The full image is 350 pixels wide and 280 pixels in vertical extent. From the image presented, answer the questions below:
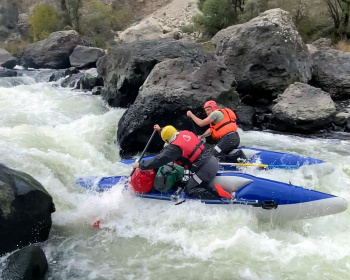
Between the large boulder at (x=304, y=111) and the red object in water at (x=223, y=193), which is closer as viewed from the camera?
the red object in water at (x=223, y=193)

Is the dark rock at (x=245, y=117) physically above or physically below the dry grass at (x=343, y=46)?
below

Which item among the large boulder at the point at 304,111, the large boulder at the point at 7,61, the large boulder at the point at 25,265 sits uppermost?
the large boulder at the point at 25,265

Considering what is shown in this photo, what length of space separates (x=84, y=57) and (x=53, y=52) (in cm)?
202

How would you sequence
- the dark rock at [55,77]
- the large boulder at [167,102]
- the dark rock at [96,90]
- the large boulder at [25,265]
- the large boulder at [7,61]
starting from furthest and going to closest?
1. the large boulder at [7,61]
2. the dark rock at [55,77]
3. the dark rock at [96,90]
4. the large boulder at [167,102]
5. the large boulder at [25,265]

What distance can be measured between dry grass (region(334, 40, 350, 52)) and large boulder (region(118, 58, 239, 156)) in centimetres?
782

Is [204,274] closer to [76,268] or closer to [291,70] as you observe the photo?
[76,268]

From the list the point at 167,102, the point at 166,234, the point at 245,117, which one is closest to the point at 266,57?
the point at 245,117

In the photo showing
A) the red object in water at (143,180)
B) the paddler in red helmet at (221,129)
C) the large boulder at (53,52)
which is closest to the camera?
the red object in water at (143,180)

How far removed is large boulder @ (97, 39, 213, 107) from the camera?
10047 millimetres

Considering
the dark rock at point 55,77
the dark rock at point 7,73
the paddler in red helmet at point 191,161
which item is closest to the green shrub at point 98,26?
the dark rock at point 7,73

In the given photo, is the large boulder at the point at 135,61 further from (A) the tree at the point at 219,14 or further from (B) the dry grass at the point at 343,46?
(A) the tree at the point at 219,14

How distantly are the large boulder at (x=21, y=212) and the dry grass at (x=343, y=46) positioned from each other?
42.3 feet

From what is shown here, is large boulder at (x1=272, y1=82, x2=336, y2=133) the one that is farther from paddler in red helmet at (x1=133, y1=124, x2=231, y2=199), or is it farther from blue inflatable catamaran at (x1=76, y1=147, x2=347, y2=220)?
paddler in red helmet at (x1=133, y1=124, x2=231, y2=199)

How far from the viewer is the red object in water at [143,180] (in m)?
5.38
